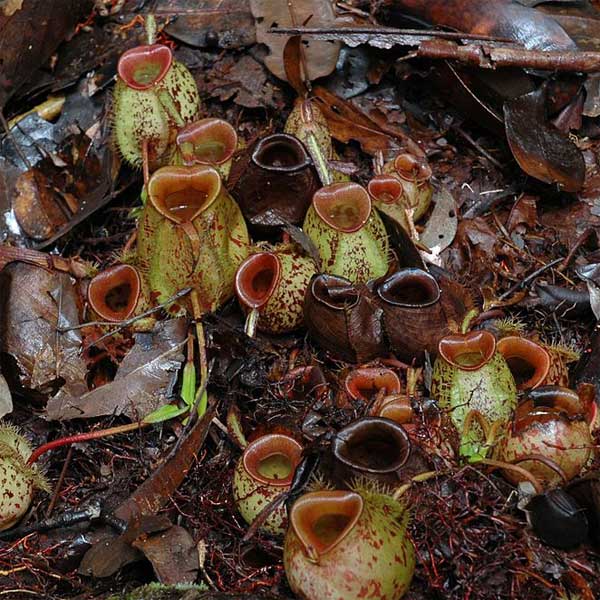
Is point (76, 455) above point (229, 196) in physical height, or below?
below

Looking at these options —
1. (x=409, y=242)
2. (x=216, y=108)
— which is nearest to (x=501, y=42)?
(x=409, y=242)

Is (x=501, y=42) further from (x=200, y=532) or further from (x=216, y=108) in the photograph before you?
(x=200, y=532)

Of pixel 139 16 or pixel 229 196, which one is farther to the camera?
pixel 139 16

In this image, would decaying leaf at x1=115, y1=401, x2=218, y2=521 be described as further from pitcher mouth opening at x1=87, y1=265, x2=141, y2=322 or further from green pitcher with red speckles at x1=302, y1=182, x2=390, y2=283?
green pitcher with red speckles at x1=302, y1=182, x2=390, y2=283

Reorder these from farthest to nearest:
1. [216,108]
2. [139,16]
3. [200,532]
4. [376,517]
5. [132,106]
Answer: [139,16], [216,108], [132,106], [200,532], [376,517]

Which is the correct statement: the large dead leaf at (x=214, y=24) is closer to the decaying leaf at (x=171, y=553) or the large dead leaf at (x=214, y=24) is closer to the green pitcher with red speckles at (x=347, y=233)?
the green pitcher with red speckles at (x=347, y=233)

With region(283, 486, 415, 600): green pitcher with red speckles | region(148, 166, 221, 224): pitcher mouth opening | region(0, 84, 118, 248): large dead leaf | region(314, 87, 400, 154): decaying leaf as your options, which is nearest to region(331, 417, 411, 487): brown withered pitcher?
region(283, 486, 415, 600): green pitcher with red speckles

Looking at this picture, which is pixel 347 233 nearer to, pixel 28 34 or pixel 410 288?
pixel 410 288
